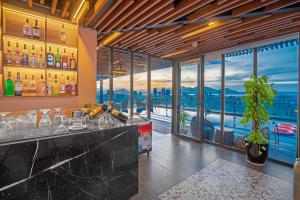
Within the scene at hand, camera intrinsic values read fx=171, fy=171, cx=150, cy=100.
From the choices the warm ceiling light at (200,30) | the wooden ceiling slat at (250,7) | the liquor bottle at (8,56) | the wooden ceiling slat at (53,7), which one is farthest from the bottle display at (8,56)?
Result: the wooden ceiling slat at (250,7)

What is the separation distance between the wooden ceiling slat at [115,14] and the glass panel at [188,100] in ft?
11.8

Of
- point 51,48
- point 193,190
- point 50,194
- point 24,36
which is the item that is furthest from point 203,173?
point 24,36

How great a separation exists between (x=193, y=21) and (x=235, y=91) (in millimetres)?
3051

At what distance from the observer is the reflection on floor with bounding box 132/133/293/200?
306 cm

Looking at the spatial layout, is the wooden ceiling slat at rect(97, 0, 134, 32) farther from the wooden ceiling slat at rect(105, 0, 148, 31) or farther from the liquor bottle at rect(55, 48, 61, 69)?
the liquor bottle at rect(55, 48, 61, 69)

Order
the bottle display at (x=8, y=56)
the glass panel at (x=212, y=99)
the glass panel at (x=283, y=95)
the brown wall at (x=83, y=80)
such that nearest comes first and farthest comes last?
the bottle display at (x=8, y=56)
the brown wall at (x=83, y=80)
the glass panel at (x=283, y=95)
the glass panel at (x=212, y=99)

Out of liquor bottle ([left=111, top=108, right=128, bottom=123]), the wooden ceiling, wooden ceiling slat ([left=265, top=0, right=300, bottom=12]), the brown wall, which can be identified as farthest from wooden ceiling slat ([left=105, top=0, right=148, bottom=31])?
wooden ceiling slat ([left=265, top=0, right=300, bottom=12])

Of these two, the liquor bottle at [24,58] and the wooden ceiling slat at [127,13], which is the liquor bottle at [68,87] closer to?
the liquor bottle at [24,58]

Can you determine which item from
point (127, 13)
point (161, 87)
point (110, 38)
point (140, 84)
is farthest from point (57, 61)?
point (161, 87)

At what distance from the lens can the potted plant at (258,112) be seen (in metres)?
3.91

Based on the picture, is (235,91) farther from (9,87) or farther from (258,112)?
(9,87)

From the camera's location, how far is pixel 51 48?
3.03 meters

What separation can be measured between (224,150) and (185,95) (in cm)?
238

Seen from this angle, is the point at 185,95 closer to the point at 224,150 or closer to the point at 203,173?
the point at 224,150
